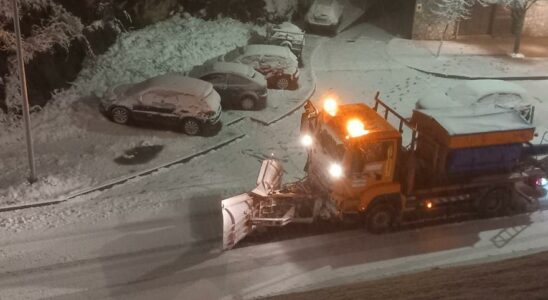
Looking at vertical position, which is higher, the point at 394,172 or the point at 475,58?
the point at 394,172

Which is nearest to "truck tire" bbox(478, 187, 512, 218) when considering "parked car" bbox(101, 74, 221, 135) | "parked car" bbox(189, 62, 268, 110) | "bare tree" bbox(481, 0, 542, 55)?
"parked car" bbox(101, 74, 221, 135)

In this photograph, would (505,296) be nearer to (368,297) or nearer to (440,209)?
(368,297)

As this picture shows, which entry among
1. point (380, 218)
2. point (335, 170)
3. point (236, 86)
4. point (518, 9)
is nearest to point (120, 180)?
point (236, 86)

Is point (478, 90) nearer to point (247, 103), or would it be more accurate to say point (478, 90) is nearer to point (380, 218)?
point (247, 103)

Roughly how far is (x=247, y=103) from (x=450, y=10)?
41.6 feet

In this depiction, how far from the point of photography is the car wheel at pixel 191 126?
70.7 feet

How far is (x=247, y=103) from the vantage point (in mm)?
23703

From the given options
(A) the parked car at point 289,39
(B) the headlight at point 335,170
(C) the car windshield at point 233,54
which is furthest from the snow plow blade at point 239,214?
(A) the parked car at point 289,39

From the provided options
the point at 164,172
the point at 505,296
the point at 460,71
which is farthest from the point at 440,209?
the point at 460,71

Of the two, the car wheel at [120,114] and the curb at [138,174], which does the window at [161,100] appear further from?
the curb at [138,174]

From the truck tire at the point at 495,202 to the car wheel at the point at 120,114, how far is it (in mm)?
11941

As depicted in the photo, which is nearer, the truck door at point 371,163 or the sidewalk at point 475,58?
the truck door at point 371,163

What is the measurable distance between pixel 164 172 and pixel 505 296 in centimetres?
1114

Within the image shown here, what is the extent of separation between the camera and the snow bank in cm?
2531
